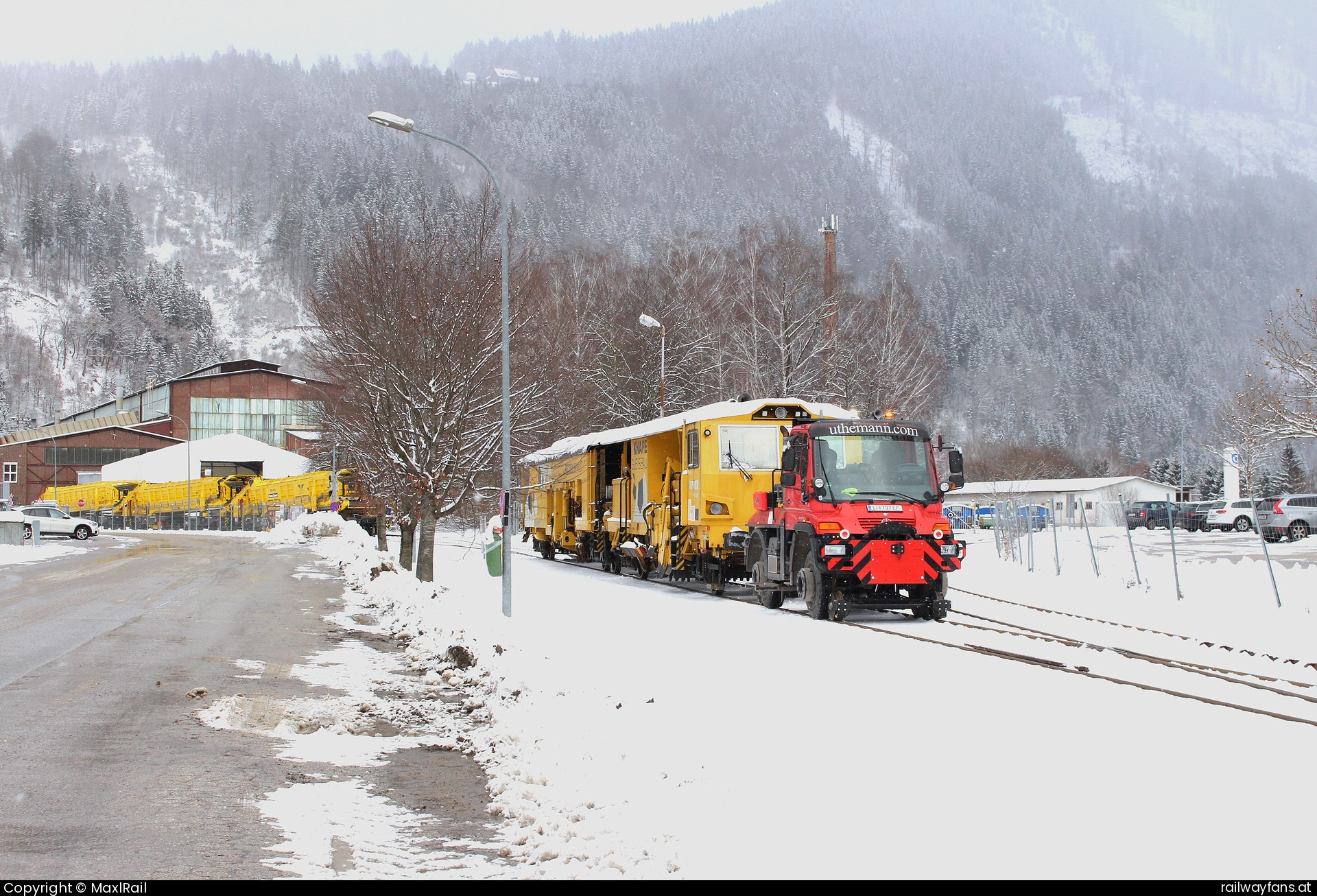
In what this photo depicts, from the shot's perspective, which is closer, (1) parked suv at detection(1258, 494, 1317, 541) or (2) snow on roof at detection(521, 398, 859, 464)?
(2) snow on roof at detection(521, 398, 859, 464)

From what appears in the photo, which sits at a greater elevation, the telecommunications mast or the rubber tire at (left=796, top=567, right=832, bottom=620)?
the telecommunications mast

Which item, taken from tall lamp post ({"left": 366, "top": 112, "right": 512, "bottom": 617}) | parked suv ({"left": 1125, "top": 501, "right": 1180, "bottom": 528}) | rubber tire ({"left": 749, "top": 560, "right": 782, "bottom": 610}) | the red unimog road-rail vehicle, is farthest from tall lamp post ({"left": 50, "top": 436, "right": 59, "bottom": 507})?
the red unimog road-rail vehicle

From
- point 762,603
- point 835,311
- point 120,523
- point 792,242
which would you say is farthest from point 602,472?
point 120,523

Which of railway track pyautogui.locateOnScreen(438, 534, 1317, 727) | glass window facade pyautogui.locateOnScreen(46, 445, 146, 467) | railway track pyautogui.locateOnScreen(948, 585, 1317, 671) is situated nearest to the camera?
railway track pyautogui.locateOnScreen(438, 534, 1317, 727)

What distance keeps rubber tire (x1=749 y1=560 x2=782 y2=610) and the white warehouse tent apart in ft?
253

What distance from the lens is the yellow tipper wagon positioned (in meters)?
20.8

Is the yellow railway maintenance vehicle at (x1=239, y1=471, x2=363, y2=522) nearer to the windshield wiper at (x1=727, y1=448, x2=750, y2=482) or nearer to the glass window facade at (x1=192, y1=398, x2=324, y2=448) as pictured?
the windshield wiper at (x1=727, y1=448, x2=750, y2=482)

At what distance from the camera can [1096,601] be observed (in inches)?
750

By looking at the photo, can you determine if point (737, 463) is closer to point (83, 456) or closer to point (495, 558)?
point (495, 558)

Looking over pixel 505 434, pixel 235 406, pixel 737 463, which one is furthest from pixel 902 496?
pixel 235 406

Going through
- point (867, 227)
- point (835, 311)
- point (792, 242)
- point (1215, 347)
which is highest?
point (867, 227)
